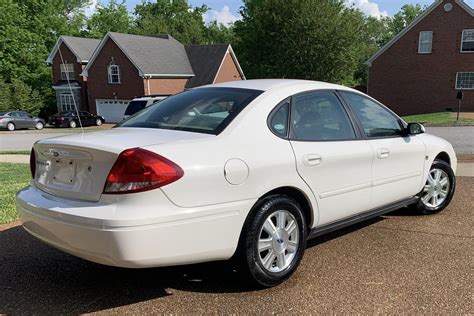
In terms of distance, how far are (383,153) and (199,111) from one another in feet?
6.32

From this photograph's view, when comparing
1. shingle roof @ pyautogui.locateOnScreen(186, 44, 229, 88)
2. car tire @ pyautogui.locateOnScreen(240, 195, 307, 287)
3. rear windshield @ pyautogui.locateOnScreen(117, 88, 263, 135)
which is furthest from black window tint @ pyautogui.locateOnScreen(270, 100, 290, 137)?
shingle roof @ pyautogui.locateOnScreen(186, 44, 229, 88)

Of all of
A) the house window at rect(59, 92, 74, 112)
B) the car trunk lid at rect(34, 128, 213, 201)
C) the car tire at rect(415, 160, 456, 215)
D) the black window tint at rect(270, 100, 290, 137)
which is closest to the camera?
the car trunk lid at rect(34, 128, 213, 201)

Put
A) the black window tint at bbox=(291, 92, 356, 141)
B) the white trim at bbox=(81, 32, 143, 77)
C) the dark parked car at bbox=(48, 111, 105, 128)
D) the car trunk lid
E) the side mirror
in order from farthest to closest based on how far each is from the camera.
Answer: the white trim at bbox=(81, 32, 143, 77) < the dark parked car at bbox=(48, 111, 105, 128) < the side mirror < the black window tint at bbox=(291, 92, 356, 141) < the car trunk lid

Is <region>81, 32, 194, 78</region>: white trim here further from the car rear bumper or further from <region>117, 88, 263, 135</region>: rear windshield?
the car rear bumper

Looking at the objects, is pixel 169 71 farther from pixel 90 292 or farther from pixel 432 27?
pixel 90 292

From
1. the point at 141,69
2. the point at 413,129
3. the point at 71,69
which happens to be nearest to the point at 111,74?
the point at 141,69

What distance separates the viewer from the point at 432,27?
3256 centimetres

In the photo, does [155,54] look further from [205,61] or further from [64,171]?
[64,171]

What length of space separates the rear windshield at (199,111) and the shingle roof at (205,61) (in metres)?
33.8

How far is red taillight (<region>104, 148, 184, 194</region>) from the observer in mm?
2965

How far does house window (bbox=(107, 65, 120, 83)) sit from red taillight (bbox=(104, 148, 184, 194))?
35454mm

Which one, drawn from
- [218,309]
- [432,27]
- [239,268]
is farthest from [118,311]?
[432,27]

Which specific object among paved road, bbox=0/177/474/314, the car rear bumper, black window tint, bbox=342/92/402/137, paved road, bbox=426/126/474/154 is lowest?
paved road, bbox=426/126/474/154

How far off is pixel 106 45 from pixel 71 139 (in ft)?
118
